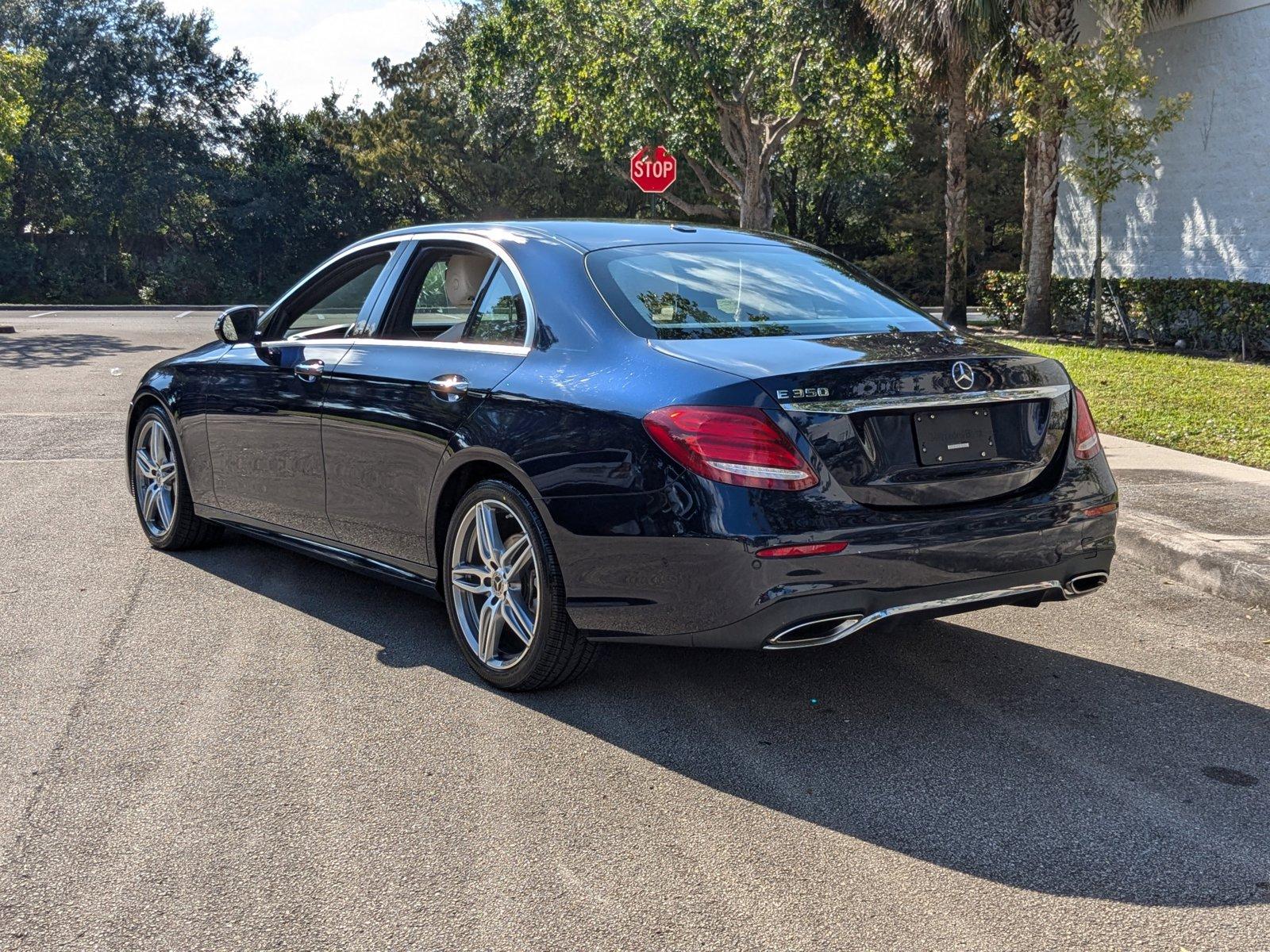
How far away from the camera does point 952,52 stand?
2266 cm

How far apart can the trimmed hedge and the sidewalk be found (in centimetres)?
1018

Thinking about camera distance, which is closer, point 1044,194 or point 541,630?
point 541,630

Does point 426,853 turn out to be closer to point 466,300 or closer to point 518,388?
point 518,388

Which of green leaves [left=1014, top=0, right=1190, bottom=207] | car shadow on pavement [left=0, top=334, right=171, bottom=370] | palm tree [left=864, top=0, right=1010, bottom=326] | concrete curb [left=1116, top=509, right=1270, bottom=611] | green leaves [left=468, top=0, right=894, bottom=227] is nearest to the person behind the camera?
concrete curb [left=1116, top=509, right=1270, bottom=611]

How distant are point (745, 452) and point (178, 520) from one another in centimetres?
401

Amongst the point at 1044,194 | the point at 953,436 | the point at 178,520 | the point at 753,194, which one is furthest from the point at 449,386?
the point at 753,194

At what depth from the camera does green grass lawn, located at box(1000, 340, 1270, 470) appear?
1034 centimetres

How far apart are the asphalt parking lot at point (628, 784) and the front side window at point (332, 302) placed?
125 cm

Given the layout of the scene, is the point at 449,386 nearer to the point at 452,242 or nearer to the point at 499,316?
the point at 499,316

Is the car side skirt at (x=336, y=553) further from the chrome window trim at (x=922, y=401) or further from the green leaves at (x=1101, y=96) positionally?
the green leaves at (x=1101, y=96)

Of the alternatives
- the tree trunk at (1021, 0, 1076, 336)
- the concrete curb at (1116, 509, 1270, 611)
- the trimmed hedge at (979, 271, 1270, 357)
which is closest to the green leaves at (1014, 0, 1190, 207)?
the tree trunk at (1021, 0, 1076, 336)

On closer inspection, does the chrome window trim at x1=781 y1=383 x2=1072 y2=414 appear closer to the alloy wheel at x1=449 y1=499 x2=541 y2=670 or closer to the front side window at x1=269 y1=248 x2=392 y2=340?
the alloy wheel at x1=449 y1=499 x2=541 y2=670

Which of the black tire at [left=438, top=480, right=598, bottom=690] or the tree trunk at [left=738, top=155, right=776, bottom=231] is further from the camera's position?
the tree trunk at [left=738, top=155, right=776, bottom=231]

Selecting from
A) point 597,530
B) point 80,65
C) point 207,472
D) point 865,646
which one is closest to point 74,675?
point 207,472
